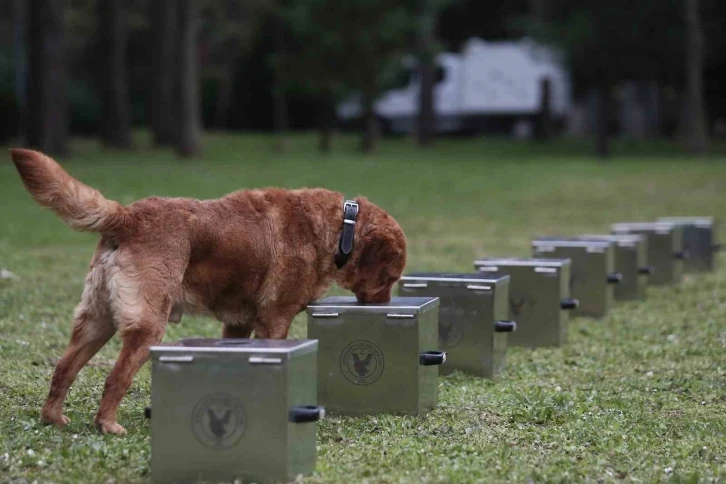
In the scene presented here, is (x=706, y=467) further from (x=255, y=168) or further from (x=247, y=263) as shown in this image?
(x=255, y=168)

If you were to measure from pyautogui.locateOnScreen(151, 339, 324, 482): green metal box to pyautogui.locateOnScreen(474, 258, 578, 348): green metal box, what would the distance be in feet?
15.3

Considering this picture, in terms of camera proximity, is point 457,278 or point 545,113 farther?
point 545,113

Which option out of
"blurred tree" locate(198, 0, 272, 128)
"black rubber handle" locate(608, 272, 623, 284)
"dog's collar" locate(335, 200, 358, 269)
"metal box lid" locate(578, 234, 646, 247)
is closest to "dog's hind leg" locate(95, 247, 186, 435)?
"dog's collar" locate(335, 200, 358, 269)

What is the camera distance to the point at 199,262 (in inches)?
259

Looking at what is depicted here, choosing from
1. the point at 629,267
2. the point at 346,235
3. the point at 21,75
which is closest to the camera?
the point at 346,235

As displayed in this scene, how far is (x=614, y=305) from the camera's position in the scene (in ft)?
41.2

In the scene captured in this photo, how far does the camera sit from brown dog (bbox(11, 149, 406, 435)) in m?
6.16

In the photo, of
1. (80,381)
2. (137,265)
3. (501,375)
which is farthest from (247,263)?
(501,375)

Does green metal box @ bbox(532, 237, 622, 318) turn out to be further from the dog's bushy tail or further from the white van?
the white van

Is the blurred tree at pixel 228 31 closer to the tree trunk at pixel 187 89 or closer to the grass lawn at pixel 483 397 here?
the tree trunk at pixel 187 89

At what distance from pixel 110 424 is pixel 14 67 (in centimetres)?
4106

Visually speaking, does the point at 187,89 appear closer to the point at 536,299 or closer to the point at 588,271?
the point at 588,271

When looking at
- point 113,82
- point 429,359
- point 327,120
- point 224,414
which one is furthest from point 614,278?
point 113,82

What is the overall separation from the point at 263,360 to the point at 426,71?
1561 inches
